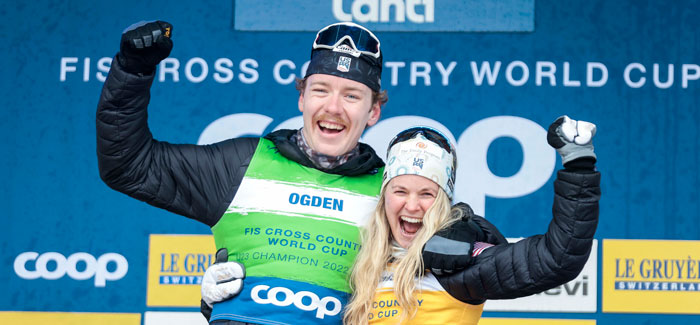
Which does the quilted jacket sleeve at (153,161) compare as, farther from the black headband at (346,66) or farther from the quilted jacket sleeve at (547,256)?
the quilted jacket sleeve at (547,256)

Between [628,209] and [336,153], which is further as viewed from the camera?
[628,209]

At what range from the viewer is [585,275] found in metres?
3.43

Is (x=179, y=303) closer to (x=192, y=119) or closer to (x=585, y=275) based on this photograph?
(x=192, y=119)

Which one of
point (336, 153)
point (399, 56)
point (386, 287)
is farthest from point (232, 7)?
point (386, 287)

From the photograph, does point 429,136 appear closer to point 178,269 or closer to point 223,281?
point 223,281

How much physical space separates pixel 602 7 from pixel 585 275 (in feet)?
3.66

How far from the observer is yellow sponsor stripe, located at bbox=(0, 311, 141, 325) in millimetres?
3516

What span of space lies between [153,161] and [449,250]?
2.66 feet

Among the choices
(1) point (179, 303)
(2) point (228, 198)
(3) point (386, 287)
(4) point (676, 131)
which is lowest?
(1) point (179, 303)

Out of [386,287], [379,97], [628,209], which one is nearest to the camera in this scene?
[386,287]

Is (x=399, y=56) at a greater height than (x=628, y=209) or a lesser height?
greater

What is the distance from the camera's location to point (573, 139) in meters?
1.84

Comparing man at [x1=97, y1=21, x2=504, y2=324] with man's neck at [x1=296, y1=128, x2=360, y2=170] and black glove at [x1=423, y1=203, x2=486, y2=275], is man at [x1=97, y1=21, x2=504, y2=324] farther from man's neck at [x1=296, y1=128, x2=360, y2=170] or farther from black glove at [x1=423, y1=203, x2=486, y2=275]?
black glove at [x1=423, y1=203, x2=486, y2=275]

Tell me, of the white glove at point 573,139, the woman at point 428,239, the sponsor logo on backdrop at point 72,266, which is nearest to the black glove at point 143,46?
the woman at point 428,239
